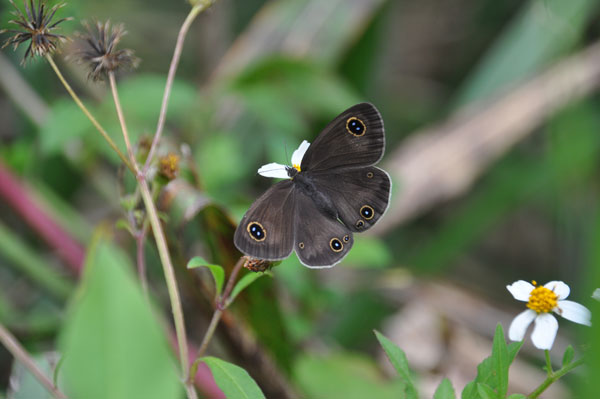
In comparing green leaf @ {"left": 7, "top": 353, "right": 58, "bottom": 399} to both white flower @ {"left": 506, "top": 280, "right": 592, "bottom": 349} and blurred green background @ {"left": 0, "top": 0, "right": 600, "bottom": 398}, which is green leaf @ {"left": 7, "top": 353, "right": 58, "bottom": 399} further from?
white flower @ {"left": 506, "top": 280, "right": 592, "bottom": 349}

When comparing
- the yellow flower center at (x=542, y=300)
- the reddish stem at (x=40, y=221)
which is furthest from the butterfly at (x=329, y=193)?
the reddish stem at (x=40, y=221)

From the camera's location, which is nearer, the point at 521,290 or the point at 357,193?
the point at 521,290

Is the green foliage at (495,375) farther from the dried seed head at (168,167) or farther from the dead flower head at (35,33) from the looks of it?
the dead flower head at (35,33)

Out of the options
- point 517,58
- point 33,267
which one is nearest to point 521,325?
point 33,267

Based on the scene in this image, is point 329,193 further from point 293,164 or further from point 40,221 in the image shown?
point 40,221

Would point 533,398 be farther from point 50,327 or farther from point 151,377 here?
point 50,327

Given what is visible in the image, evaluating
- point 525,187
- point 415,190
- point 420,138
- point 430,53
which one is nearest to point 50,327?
point 415,190

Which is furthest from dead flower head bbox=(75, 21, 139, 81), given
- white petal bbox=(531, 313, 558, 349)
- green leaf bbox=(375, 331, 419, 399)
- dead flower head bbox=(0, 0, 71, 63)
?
white petal bbox=(531, 313, 558, 349)
